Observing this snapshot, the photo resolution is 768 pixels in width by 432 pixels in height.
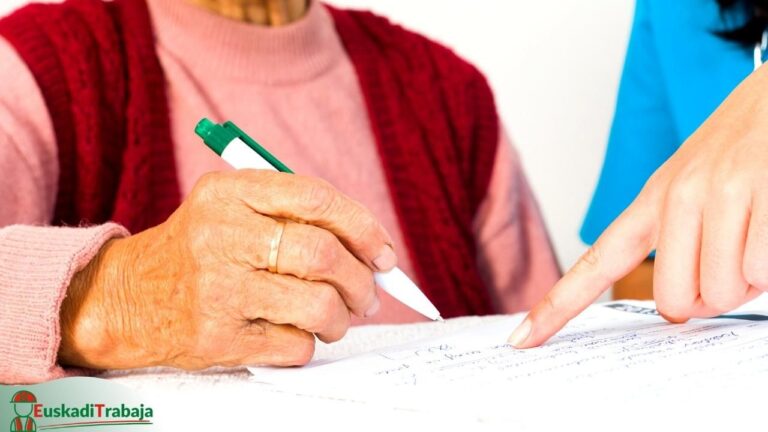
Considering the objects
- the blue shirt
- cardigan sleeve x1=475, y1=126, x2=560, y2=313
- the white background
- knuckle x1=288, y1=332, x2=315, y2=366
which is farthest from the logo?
the white background

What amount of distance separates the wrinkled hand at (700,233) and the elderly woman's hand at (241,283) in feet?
0.44

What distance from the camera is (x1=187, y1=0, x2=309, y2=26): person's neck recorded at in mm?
1019

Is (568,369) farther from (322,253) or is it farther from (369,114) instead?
(369,114)

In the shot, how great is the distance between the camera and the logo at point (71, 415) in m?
0.46

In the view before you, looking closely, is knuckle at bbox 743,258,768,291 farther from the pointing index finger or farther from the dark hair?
the dark hair

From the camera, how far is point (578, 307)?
577 mm

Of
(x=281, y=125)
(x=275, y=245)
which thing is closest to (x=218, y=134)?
(x=275, y=245)

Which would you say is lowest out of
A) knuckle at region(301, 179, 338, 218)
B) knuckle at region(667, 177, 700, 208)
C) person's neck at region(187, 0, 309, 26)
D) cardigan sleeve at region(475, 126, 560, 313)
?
cardigan sleeve at region(475, 126, 560, 313)

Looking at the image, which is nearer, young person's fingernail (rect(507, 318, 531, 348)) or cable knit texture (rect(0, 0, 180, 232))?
young person's fingernail (rect(507, 318, 531, 348))

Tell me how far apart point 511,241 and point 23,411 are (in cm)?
76

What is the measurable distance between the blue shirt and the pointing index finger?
556mm

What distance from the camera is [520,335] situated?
0.55 m

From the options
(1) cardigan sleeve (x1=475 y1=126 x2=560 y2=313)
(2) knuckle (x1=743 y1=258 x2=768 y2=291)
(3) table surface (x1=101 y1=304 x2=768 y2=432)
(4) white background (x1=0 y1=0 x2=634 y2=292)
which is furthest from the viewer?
(4) white background (x1=0 y1=0 x2=634 y2=292)

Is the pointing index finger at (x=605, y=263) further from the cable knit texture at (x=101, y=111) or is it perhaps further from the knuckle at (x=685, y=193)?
the cable knit texture at (x=101, y=111)
